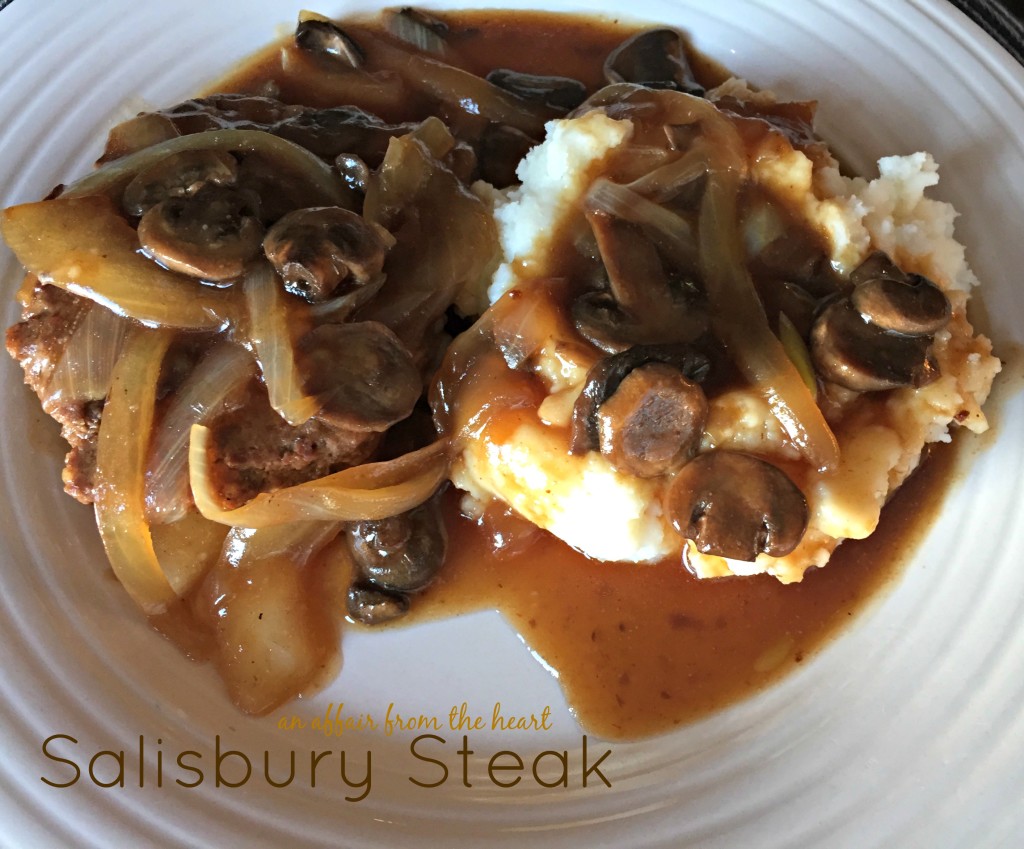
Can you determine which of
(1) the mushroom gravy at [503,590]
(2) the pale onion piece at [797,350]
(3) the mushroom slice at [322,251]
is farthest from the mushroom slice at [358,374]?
(2) the pale onion piece at [797,350]

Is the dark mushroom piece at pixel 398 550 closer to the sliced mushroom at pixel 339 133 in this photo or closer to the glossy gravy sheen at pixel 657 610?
the glossy gravy sheen at pixel 657 610

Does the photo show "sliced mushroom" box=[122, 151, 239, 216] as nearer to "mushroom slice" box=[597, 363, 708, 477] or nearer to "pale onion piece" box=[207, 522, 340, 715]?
"pale onion piece" box=[207, 522, 340, 715]

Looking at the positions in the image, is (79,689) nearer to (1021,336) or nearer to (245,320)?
(245,320)

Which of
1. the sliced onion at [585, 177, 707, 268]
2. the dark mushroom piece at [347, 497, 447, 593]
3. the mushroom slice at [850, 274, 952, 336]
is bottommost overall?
the dark mushroom piece at [347, 497, 447, 593]

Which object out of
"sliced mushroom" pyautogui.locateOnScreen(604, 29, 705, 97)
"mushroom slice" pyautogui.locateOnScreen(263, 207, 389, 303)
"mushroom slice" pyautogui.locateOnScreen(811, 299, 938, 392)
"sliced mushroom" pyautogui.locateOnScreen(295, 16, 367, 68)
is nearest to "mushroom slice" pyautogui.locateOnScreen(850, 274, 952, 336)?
"mushroom slice" pyautogui.locateOnScreen(811, 299, 938, 392)

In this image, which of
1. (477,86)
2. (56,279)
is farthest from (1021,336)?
(56,279)

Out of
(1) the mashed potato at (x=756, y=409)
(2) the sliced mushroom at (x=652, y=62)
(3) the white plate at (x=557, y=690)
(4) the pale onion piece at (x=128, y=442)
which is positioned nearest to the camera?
(3) the white plate at (x=557, y=690)

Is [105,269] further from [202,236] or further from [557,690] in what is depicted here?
[557,690]
